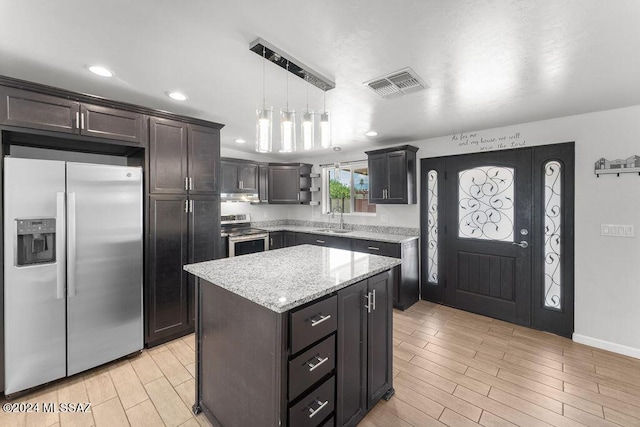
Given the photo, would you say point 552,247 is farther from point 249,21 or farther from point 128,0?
point 128,0

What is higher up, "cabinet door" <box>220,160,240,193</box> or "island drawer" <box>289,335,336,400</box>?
"cabinet door" <box>220,160,240,193</box>

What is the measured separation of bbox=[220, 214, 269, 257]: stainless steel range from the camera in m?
4.15

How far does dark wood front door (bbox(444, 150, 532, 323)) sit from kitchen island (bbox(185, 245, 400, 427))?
7.11ft

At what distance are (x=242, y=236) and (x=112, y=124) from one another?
2283 mm

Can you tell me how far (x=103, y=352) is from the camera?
2346mm

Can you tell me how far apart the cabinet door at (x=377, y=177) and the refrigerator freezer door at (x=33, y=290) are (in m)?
3.59

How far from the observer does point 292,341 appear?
131cm

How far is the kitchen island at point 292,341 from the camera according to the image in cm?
132

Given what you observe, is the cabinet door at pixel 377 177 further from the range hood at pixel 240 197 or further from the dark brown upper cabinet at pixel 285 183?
the range hood at pixel 240 197

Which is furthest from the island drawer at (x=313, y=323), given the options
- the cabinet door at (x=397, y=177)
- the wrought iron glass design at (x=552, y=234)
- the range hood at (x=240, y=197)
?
the range hood at (x=240, y=197)

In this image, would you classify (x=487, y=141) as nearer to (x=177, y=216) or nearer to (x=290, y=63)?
(x=290, y=63)

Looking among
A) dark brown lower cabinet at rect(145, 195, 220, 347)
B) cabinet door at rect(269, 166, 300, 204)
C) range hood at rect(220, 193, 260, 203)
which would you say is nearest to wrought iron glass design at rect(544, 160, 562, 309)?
cabinet door at rect(269, 166, 300, 204)

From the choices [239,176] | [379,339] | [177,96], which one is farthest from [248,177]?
[379,339]

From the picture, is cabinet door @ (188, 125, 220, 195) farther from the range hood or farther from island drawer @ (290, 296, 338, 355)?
island drawer @ (290, 296, 338, 355)
